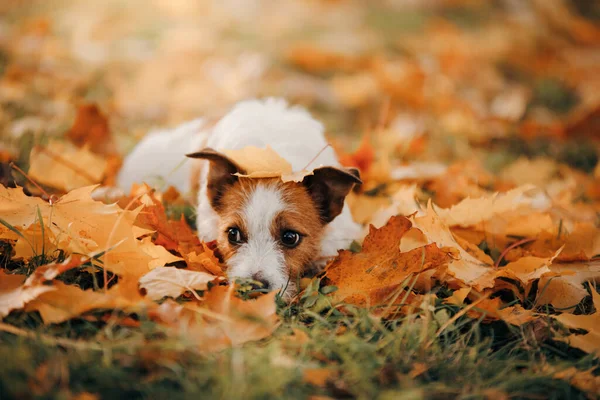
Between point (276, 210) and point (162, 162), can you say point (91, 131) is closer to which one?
point (162, 162)

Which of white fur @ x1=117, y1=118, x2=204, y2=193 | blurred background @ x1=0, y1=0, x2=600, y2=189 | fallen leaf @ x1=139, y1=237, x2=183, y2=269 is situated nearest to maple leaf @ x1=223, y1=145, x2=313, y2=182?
fallen leaf @ x1=139, y1=237, x2=183, y2=269

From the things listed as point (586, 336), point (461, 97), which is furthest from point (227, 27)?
point (586, 336)

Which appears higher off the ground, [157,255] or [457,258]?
[157,255]

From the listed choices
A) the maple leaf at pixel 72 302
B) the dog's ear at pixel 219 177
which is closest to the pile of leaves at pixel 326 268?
the maple leaf at pixel 72 302

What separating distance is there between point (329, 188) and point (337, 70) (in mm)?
4939

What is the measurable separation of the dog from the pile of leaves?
5.4 inches

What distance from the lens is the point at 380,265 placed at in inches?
92.0

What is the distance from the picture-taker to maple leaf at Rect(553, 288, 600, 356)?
1.99 meters

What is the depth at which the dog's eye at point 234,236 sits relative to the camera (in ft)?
8.84

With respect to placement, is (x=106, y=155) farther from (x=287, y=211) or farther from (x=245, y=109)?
(x=287, y=211)

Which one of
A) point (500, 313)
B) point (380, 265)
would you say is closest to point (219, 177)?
point (380, 265)

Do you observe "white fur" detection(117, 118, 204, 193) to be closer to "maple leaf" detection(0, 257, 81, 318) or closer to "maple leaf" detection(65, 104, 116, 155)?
"maple leaf" detection(65, 104, 116, 155)

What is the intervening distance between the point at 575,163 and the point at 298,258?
11.0 feet

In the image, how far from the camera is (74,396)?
147 centimetres
